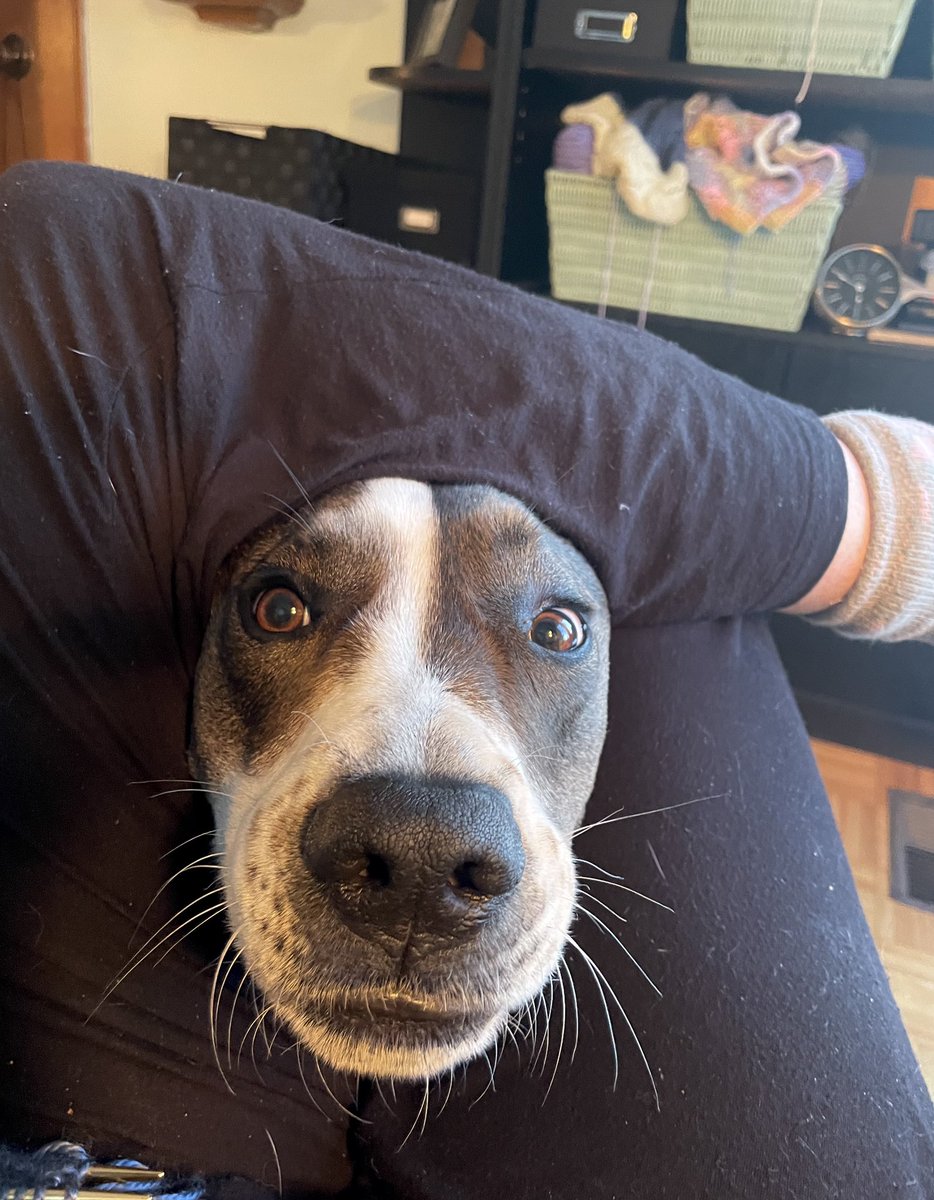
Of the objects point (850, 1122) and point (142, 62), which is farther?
point (142, 62)

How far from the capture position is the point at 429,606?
1.06 meters

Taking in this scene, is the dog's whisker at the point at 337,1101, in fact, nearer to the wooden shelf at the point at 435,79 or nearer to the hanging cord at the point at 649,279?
the hanging cord at the point at 649,279

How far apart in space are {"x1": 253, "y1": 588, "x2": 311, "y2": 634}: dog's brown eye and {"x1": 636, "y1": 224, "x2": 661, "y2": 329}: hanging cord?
1577 millimetres

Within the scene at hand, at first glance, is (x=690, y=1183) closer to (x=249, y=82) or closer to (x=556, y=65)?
(x=556, y=65)

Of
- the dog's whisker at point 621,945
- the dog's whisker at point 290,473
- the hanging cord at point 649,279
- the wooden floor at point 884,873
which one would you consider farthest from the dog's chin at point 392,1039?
the hanging cord at point 649,279

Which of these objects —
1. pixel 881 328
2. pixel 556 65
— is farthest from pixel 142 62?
pixel 881 328

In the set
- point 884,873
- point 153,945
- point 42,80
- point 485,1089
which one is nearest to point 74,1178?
point 153,945

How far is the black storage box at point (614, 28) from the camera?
2283 mm

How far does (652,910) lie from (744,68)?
6.86 feet

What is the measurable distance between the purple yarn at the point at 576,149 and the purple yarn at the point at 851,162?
1.99ft

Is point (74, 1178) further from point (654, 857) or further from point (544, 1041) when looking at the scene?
point (654, 857)

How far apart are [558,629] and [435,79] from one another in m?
2.11

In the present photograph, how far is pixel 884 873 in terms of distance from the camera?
2.21 meters

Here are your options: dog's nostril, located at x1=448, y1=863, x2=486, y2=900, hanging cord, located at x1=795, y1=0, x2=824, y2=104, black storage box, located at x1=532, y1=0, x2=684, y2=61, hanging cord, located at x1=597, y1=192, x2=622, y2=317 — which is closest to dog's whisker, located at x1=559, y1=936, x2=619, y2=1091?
dog's nostril, located at x1=448, y1=863, x2=486, y2=900
